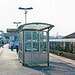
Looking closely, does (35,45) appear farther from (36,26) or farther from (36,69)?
(36,69)

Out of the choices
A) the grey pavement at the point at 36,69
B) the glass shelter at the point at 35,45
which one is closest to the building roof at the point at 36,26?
the glass shelter at the point at 35,45

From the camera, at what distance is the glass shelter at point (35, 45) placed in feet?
72.1

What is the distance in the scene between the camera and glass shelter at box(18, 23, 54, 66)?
2197 cm

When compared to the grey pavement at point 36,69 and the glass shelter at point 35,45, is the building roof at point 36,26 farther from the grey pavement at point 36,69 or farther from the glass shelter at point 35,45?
the grey pavement at point 36,69

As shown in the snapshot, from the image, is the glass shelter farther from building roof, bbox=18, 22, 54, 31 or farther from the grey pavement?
the grey pavement

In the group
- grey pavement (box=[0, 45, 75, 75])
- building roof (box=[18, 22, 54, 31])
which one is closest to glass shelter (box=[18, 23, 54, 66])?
building roof (box=[18, 22, 54, 31])

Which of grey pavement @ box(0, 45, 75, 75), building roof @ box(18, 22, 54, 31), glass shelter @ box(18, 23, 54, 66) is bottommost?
grey pavement @ box(0, 45, 75, 75)

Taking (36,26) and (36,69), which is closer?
(36,69)

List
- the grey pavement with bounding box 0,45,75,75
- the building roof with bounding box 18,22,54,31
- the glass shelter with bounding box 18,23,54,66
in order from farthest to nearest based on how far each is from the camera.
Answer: the glass shelter with bounding box 18,23,54,66 → the building roof with bounding box 18,22,54,31 → the grey pavement with bounding box 0,45,75,75

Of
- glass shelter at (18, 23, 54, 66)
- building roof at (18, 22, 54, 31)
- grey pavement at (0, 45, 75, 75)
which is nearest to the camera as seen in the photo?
grey pavement at (0, 45, 75, 75)

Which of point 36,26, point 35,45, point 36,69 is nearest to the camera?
point 36,69

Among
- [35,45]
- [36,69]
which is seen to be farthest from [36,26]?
[36,69]

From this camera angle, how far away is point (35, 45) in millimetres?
22656

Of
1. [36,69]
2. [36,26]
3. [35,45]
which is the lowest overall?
[36,69]
